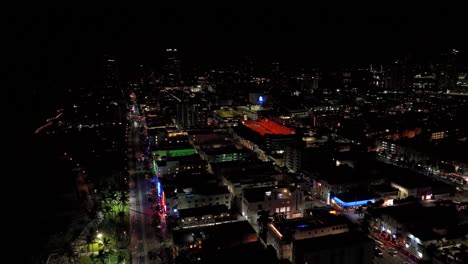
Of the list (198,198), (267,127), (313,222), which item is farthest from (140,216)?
(267,127)

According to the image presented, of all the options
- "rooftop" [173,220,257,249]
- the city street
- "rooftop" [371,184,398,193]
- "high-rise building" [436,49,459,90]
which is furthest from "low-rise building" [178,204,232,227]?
"high-rise building" [436,49,459,90]

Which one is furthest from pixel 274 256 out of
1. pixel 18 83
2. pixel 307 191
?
Result: pixel 18 83

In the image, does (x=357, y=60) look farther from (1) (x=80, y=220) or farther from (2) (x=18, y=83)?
(1) (x=80, y=220)

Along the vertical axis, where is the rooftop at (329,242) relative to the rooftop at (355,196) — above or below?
above

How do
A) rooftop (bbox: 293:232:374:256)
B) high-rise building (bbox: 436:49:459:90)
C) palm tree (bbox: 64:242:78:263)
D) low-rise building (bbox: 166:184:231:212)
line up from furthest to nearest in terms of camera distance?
high-rise building (bbox: 436:49:459:90) < low-rise building (bbox: 166:184:231:212) < palm tree (bbox: 64:242:78:263) < rooftop (bbox: 293:232:374:256)

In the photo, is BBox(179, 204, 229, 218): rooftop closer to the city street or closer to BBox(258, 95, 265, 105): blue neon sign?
the city street

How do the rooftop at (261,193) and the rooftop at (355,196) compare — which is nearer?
the rooftop at (261,193)

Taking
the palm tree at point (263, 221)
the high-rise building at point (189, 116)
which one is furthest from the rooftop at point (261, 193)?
the high-rise building at point (189, 116)

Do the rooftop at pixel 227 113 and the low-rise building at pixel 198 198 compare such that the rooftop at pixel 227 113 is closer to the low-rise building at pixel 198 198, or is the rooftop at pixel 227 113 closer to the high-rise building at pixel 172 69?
the low-rise building at pixel 198 198
